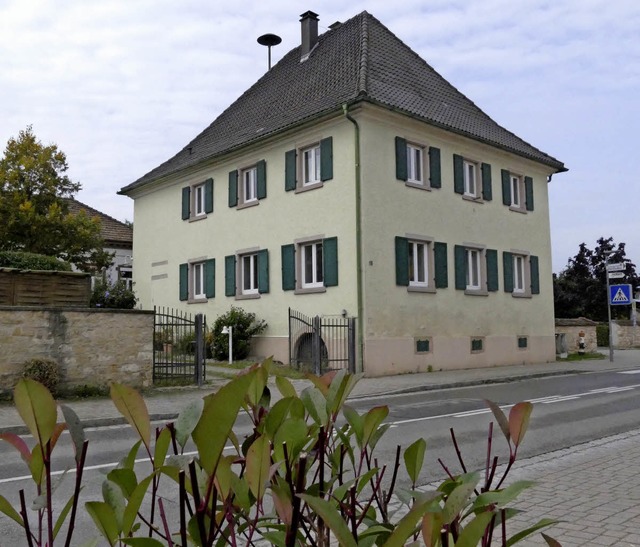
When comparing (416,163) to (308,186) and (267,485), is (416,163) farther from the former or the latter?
(267,485)

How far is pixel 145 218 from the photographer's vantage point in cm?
2820

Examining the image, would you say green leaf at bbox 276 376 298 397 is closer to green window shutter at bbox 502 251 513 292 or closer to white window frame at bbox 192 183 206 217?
green window shutter at bbox 502 251 513 292

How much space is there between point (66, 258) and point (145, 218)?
3.49 metres

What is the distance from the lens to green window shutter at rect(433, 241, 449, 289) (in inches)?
819

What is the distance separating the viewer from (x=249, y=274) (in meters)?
22.8

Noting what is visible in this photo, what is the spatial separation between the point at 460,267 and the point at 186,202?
34.4 feet

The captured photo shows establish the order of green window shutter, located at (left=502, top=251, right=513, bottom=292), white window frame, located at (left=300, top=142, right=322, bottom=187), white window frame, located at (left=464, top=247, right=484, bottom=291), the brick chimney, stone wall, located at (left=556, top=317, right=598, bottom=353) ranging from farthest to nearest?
stone wall, located at (left=556, top=317, right=598, bottom=353)
the brick chimney
green window shutter, located at (left=502, top=251, right=513, bottom=292)
white window frame, located at (left=464, top=247, right=484, bottom=291)
white window frame, located at (left=300, top=142, right=322, bottom=187)

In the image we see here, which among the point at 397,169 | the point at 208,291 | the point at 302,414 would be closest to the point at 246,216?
the point at 208,291

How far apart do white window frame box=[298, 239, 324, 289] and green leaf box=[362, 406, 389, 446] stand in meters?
18.1

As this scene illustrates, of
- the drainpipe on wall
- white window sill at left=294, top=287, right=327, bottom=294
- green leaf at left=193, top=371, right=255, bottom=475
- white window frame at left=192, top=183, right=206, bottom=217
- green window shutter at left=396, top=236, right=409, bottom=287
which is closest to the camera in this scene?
green leaf at left=193, top=371, right=255, bottom=475

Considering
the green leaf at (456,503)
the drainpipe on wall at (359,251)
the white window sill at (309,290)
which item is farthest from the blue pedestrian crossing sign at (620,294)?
the green leaf at (456,503)

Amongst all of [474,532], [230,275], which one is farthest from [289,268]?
[474,532]

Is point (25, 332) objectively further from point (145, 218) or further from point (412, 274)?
point (145, 218)

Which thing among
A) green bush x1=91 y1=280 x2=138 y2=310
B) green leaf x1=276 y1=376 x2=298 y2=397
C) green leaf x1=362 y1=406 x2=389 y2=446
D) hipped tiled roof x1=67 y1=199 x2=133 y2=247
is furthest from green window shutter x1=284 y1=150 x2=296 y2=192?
green leaf x1=362 y1=406 x2=389 y2=446
